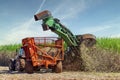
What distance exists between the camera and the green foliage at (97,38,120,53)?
23.8 meters

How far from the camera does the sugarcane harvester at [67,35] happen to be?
21.4 m

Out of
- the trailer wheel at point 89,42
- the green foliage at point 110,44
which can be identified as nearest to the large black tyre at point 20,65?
the trailer wheel at point 89,42

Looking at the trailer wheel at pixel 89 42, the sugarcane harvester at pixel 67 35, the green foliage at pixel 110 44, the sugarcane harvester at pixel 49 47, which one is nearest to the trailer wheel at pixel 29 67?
the sugarcane harvester at pixel 49 47

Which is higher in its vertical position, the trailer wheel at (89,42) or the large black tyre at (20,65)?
the trailer wheel at (89,42)

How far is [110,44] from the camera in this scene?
2475cm

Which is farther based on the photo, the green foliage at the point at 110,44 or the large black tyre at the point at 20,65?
the green foliage at the point at 110,44

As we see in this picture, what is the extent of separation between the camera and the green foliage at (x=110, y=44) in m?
23.8

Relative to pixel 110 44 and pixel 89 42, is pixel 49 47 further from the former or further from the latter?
pixel 110 44

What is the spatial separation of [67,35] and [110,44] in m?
3.88

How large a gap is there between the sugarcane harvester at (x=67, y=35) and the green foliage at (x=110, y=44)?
1807mm

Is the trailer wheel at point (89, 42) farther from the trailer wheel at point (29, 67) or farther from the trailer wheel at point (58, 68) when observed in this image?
the trailer wheel at point (29, 67)

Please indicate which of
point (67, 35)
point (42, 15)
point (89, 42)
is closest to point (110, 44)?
point (89, 42)

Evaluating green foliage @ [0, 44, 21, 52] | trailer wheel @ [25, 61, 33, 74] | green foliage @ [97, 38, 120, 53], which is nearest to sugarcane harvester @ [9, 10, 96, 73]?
trailer wheel @ [25, 61, 33, 74]

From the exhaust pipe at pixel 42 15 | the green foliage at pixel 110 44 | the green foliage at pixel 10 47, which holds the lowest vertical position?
the green foliage at pixel 110 44
